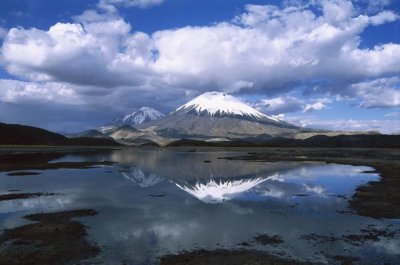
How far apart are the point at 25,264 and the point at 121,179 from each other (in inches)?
1443

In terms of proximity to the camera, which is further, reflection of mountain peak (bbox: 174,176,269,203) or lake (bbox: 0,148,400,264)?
reflection of mountain peak (bbox: 174,176,269,203)

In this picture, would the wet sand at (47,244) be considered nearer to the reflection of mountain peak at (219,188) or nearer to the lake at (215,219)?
the lake at (215,219)

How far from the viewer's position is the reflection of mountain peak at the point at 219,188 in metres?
38.7

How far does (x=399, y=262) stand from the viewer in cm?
1889

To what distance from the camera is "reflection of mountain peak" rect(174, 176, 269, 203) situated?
38.7m

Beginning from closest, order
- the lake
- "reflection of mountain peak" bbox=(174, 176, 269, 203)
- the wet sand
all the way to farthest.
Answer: the wet sand → the lake → "reflection of mountain peak" bbox=(174, 176, 269, 203)

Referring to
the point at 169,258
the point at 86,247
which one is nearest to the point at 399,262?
the point at 169,258

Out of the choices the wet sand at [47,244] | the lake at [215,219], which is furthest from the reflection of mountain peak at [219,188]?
the wet sand at [47,244]

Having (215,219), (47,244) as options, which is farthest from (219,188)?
(47,244)

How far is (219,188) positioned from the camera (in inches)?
1800

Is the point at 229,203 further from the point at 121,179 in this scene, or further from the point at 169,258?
the point at 121,179

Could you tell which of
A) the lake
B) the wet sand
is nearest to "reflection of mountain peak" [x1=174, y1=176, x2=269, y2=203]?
the lake

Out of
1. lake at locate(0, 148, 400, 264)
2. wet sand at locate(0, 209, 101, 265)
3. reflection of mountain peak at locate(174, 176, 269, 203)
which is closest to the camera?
wet sand at locate(0, 209, 101, 265)

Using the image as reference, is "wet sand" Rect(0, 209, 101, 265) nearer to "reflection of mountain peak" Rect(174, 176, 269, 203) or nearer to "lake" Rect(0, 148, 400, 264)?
"lake" Rect(0, 148, 400, 264)
